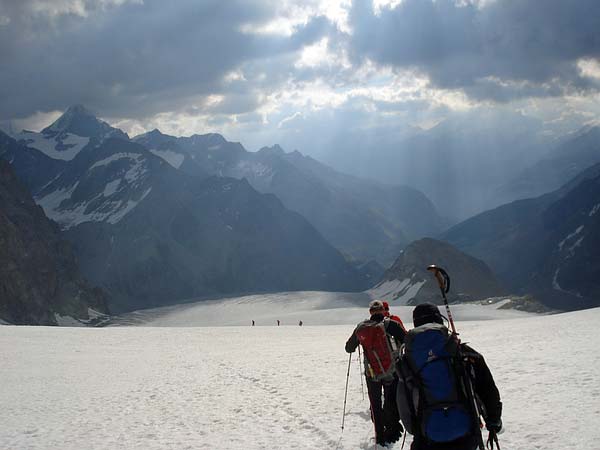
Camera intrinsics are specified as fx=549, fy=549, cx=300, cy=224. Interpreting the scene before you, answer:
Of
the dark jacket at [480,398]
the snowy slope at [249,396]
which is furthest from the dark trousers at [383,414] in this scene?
the dark jacket at [480,398]

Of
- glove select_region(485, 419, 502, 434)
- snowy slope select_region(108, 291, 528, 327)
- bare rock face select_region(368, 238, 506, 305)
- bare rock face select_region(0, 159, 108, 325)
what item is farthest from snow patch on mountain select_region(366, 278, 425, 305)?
glove select_region(485, 419, 502, 434)

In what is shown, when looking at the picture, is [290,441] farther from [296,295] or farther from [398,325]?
[296,295]

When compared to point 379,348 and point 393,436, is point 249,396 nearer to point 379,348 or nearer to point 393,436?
point 393,436

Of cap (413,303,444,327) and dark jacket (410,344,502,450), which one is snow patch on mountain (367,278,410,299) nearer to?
cap (413,303,444,327)

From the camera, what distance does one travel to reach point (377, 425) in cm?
961

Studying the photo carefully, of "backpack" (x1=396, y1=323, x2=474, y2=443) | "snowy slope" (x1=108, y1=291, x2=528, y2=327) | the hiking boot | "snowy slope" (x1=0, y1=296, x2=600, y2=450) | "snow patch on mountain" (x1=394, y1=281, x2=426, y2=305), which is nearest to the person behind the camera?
"backpack" (x1=396, y1=323, x2=474, y2=443)

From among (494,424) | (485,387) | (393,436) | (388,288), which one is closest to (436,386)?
(485,387)

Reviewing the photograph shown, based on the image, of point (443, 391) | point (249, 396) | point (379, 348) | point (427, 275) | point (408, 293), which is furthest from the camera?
point (427, 275)

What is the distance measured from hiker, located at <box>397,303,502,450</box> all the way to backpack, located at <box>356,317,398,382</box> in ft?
9.89

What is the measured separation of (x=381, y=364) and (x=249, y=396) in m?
6.54

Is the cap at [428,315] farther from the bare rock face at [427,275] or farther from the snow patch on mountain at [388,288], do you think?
the snow patch on mountain at [388,288]

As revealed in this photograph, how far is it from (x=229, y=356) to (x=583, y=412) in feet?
51.4

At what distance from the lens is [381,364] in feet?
30.1

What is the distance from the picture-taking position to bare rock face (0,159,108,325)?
137 m
